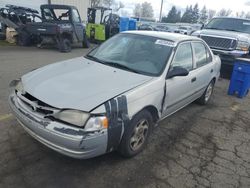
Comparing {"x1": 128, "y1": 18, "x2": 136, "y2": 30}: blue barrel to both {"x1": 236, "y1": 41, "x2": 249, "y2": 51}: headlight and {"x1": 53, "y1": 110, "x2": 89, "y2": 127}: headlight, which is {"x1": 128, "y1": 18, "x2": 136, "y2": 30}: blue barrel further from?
{"x1": 53, "y1": 110, "x2": 89, "y2": 127}: headlight

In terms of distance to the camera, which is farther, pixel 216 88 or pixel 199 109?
pixel 216 88

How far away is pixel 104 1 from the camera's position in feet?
210

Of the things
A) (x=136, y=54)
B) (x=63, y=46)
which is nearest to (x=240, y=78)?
(x=136, y=54)

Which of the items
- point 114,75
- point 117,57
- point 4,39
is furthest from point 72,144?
point 4,39

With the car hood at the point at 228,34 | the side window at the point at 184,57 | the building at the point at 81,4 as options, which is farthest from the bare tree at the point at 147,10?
the side window at the point at 184,57

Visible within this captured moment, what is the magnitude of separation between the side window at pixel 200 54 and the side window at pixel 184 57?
0.94ft

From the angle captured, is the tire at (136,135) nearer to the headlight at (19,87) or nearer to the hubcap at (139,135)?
the hubcap at (139,135)

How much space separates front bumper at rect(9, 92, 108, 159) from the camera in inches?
102

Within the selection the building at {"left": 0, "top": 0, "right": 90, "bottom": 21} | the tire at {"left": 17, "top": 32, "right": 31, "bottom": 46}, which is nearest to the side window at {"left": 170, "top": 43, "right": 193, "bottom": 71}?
the tire at {"left": 17, "top": 32, "right": 31, "bottom": 46}

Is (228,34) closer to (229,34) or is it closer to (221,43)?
(229,34)

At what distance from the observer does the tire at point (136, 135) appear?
3.05 meters

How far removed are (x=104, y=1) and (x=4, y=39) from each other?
5439cm

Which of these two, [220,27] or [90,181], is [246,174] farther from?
[220,27]

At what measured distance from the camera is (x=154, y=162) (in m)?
3.33
